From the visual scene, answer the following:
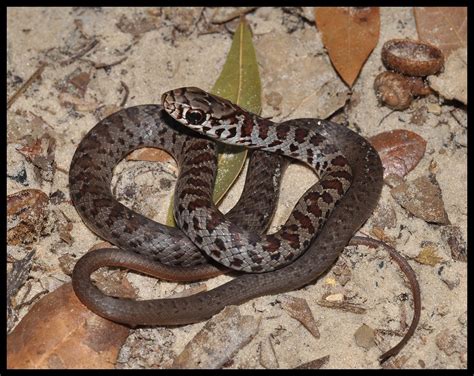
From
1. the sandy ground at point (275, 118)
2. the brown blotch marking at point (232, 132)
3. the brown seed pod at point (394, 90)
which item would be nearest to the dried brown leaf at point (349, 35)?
the sandy ground at point (275, 118)

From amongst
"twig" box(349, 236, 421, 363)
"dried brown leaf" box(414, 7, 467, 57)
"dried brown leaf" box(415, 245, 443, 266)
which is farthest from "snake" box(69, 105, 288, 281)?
"dried brown leaf" box(414, 7, 467, 57)

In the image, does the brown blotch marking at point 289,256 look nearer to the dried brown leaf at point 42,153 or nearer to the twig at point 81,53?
the dried brown leaf at point 42,153

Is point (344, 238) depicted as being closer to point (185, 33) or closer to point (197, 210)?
point (197, 210)

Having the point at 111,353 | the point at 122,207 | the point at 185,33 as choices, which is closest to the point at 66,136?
the point at 122,207

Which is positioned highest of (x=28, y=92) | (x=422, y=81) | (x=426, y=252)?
(x=422, y=81)

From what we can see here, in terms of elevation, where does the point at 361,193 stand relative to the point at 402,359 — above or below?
above

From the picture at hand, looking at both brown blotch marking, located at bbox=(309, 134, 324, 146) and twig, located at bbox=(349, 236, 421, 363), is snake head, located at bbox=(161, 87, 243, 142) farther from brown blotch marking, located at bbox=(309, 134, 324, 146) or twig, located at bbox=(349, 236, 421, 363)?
twig, located at bbox=(349, 236, 421, 363)
